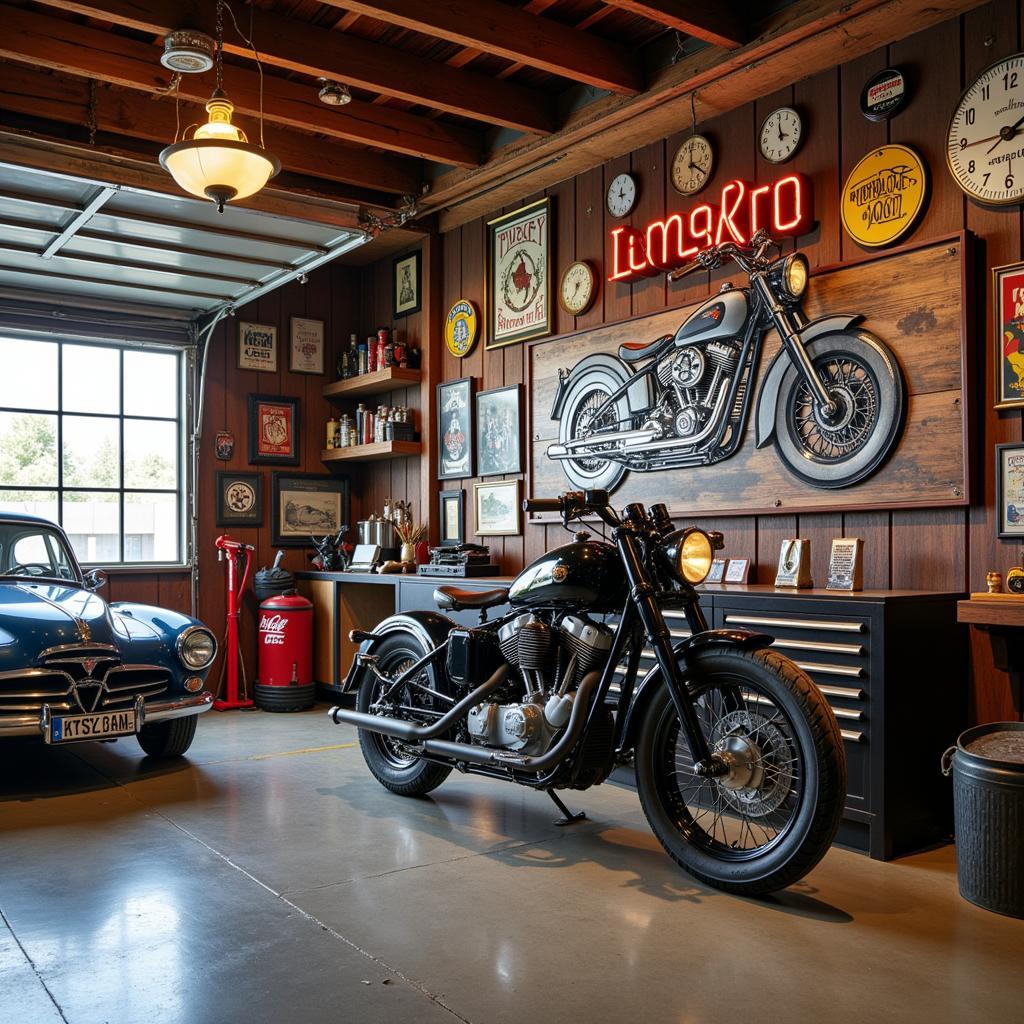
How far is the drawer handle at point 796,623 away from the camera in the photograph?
11.4ft

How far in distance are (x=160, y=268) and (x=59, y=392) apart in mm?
1422

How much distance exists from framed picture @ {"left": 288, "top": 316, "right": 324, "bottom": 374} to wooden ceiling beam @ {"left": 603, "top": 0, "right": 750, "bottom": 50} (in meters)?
4.01

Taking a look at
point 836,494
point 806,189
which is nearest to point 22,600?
point 836,494

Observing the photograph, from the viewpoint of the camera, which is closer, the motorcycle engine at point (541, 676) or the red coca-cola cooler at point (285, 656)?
the motorcycle engine at point (541, 676)

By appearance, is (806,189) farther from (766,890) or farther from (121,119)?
(121,119)

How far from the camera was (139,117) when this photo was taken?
5016 millimetres

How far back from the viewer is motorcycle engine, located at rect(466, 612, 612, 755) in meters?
3.40

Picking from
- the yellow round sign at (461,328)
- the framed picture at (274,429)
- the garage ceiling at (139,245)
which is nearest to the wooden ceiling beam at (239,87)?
the garage ceiling at (139,245)

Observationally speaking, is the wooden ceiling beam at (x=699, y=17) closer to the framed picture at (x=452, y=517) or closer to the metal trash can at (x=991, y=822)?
the metal trash can at (x=991, y=822)

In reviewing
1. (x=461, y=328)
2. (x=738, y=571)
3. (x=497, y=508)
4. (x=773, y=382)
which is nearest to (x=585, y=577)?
(x=738, y=571)

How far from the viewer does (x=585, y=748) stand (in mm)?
3299

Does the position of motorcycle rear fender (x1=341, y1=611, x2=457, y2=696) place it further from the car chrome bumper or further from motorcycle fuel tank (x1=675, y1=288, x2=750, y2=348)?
motorcycle fuel tank (x1=675, y1=288, x2=750, y2=348)

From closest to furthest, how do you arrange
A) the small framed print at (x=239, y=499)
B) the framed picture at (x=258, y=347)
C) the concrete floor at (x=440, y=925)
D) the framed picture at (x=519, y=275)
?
1. the concrete floor at (x=440, y=925)
2. the framed picture at (x=519, y=275)
3. the small framed print at (x=239, y=499)
4. the framed picture at (x=258, y=347)

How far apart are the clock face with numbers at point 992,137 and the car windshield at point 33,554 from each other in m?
4.63
